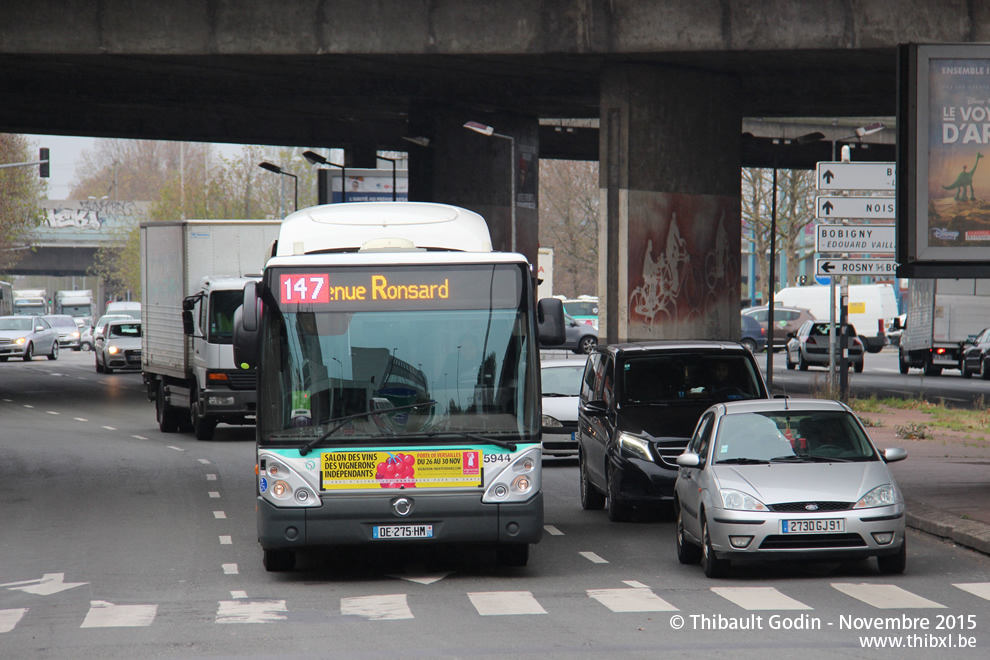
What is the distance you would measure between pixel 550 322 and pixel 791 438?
2164 mm

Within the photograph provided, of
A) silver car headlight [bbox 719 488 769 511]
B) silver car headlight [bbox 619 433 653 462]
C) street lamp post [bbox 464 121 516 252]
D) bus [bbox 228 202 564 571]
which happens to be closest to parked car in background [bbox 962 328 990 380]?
street lamp post [bbox 464 121 516 252]

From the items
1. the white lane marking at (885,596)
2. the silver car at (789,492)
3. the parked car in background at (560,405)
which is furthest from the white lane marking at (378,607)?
the parked car in background at (560,405)

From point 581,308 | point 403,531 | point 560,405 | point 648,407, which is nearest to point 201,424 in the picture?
point 560,405

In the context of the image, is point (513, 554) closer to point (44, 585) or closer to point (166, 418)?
point (44, 585)

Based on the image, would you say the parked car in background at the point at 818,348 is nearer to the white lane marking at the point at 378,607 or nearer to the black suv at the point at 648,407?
the black suv at the point at 648,407

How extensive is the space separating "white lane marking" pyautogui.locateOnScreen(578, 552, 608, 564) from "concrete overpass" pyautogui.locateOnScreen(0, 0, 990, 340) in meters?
13.3

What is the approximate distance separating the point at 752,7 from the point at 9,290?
69438 millimetres

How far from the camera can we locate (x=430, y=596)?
966 cm

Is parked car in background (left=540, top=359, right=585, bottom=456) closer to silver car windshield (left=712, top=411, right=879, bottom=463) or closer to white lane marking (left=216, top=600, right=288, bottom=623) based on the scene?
silver car windshield (left=712, top=411, right=879, bottom=463)

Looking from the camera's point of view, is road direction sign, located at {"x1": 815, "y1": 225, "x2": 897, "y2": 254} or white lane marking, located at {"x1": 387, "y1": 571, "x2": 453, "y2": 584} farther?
road direction sign, located at {"x1": 815, "y1": 225, "x2": 897, "y2": 254}

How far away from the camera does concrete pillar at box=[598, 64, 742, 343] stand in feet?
84.6

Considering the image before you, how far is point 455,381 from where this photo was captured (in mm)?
10281

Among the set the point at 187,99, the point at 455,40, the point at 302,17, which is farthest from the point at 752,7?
the point at 187,99

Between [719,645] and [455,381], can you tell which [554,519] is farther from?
[719,645]
